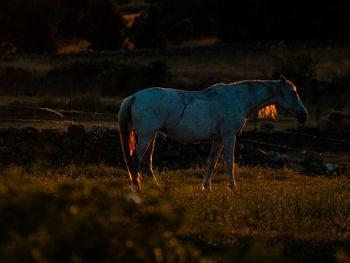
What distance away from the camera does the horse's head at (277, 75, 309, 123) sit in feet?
35.6

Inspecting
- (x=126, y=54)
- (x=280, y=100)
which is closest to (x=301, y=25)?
(x=126, y=54)

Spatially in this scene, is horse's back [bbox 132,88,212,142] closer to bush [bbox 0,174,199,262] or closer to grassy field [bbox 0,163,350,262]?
grassy field [bbox 0,163,350,262]

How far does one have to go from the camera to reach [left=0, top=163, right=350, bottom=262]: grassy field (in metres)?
4.51

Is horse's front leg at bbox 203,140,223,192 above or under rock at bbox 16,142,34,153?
above

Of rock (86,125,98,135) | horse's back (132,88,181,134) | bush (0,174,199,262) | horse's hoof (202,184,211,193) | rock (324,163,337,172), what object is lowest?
rock (324,163,337,172)

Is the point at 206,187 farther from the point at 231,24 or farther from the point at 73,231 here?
the point at 231,24

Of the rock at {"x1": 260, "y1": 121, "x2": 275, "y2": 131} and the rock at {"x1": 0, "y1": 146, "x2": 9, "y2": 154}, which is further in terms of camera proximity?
the rock at {"x1": 260, "y1": 121, "x2": 275, "y2": 131}

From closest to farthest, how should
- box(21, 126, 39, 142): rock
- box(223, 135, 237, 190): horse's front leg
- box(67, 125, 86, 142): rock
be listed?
box(223, 135, 237, 190): horse's front leg < box(21, 126, 39, 142): rock < box(67, 125, 86, 142): rock

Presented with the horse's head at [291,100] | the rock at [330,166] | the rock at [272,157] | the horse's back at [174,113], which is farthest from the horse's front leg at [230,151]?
the rock at [330,166]

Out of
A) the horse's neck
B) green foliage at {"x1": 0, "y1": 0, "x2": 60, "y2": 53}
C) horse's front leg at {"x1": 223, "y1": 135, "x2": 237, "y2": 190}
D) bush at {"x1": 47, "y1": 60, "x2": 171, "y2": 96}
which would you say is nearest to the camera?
horse's front leg at {"x1": 223, "y1": 135, "x2": 237, "y2": 190}

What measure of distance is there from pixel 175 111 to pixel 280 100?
2274 millimetres

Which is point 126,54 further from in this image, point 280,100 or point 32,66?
point 280,100

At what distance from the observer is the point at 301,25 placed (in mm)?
46781

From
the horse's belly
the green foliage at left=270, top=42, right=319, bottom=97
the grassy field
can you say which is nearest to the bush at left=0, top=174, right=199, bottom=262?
the grassy field
